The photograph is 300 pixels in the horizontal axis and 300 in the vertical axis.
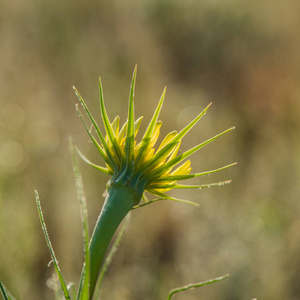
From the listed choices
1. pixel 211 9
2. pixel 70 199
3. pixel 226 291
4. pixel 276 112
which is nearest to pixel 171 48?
pixel 211 9

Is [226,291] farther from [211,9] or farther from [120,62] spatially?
[211,9]

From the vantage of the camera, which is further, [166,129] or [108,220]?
[166,129]

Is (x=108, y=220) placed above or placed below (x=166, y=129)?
above

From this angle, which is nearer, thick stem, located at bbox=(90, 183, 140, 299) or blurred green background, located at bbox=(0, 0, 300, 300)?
thick stem, located at bbox=(90, 183, 140, 299)

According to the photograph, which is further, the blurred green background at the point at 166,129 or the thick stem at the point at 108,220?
the blurred green background at the point at 166,129
